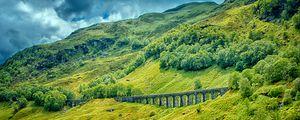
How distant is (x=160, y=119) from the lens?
135 metres

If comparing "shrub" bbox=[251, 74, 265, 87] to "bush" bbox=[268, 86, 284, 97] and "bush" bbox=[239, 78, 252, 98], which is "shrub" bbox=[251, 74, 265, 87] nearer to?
"bush" bbox=[239, 78, 252, 98]

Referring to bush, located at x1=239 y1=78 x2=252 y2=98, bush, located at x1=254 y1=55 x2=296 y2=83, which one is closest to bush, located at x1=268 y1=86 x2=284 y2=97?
bush, located at x1=239 y1=78 x2=252 y2=98

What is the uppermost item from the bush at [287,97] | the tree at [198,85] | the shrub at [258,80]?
the shrub at [258,80]

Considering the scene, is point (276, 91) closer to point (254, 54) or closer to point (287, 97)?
point (287, 97)

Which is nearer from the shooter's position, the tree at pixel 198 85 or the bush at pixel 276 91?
the bush at pixel 276 91

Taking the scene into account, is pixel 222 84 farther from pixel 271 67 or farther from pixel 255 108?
pixel 255 108

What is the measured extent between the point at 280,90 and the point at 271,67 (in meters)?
16.9

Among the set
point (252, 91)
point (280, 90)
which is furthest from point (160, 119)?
point (280, 90)

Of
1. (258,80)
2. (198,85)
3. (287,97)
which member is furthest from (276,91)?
(198,85)

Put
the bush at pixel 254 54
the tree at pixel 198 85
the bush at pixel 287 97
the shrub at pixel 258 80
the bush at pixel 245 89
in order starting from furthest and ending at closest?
1. the tree at pixel 198 85
2. the bush at pixel 254 54
3. the shrub at pixel 258 80
4. the bush at pixel 245 89
5. the bush at pixel 287 97

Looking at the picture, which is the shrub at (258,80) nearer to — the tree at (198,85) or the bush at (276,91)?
the bush at (276,91)

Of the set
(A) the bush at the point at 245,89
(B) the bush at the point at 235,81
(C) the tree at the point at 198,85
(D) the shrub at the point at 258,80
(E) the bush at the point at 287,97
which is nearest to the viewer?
(E) the bush at the point at 287,97

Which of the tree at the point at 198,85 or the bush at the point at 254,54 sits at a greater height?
the bush at the point at 254,54

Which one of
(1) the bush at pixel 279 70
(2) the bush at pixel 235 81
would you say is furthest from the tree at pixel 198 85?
(1) the bush at pixel 279 70
